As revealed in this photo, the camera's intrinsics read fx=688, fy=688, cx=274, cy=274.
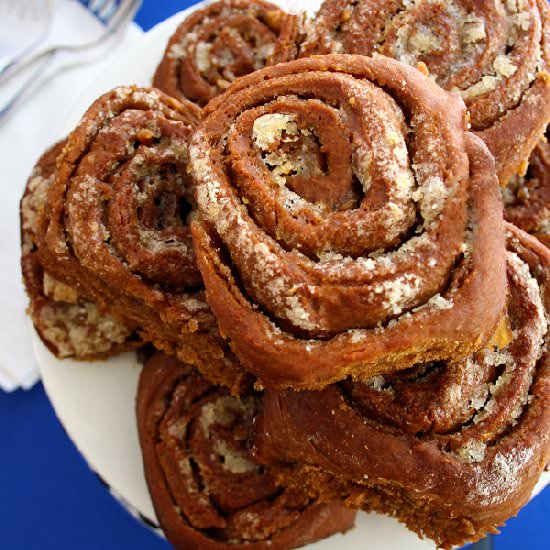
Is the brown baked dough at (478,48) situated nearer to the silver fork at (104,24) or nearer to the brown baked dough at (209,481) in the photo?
the brown baked dough at (209,481)

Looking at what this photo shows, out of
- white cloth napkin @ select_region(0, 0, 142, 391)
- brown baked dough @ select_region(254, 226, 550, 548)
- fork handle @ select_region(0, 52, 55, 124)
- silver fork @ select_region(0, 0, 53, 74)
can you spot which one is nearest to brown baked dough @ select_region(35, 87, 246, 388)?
brown baked dough @ select_region(254, 226, 550, 548)

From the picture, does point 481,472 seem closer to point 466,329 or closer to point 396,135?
point 466,329

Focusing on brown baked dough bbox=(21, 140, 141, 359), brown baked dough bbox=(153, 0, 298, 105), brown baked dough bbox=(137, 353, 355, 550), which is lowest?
brown baked dough bbox=(137, 353, 355, 550)

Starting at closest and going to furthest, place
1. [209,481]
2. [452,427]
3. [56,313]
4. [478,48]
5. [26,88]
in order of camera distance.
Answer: [452,427], [478,48], [209,481], [56,313], [26,88]

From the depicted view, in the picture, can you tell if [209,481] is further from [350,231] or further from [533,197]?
[533,197]

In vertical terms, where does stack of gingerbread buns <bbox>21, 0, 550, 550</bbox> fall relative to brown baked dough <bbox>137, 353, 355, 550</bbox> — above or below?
above

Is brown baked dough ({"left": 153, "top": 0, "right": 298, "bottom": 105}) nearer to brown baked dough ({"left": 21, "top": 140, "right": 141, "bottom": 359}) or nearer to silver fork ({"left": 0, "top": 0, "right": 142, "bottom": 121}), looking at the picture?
brown baked dough ({"left": 21, "top": 140, "right": 141, "bottom": 359})

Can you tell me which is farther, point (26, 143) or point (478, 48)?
point (26, 143)

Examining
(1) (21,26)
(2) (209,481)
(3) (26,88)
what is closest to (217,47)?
(3) (26,88)

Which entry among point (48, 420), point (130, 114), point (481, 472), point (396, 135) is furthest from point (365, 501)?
point (48, 420)

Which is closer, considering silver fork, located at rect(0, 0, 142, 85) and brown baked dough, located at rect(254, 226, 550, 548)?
brown baked dough, located at rect(254, 226, 550, 548)
